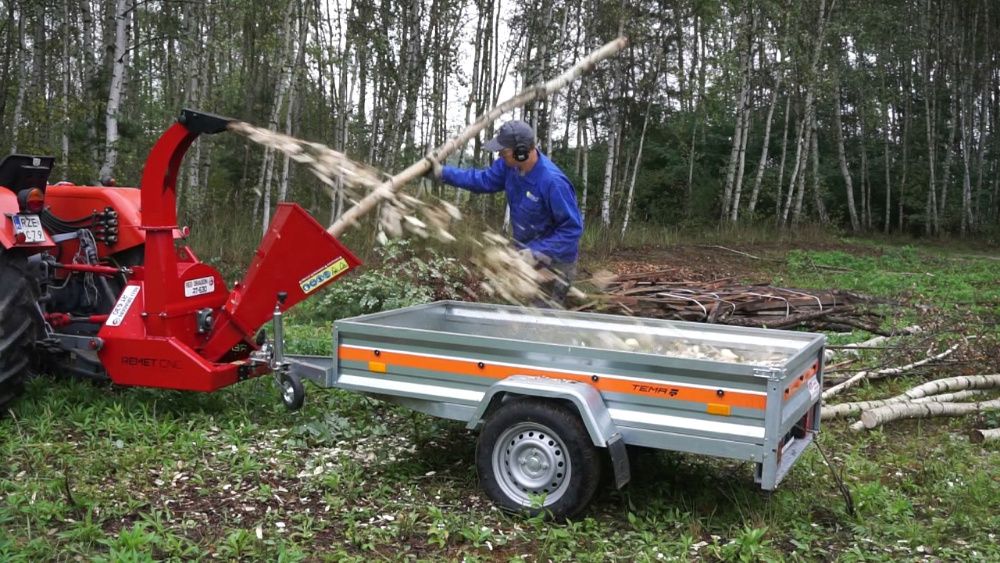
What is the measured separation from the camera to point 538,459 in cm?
412

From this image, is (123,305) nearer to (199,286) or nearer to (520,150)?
(199,286)

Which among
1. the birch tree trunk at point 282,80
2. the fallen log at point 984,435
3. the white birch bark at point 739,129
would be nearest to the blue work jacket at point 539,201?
the fallen log at point 984,435

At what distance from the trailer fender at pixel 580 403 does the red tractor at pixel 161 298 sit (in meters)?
1.37

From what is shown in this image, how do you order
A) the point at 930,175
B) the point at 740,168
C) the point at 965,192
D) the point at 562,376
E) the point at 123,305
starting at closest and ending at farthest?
the point at 562,376
the point at 123,305
the point at 740,168
the point at 965,192
the point at 930,175

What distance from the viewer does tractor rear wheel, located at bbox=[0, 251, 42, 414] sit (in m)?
4.93

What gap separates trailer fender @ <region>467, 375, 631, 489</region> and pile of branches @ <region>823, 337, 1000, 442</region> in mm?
2738

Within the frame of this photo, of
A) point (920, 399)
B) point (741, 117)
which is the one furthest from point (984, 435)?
point (741, 117)

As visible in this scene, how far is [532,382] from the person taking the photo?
13.4 ft

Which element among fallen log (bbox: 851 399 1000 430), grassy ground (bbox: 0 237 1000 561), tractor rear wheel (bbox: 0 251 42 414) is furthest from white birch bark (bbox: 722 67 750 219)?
tractor rear wheel (bbox: 0 251 42 414)

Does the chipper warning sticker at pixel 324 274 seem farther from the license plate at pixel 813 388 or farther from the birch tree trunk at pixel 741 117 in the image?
the birch tree trunk at pixel 741 117

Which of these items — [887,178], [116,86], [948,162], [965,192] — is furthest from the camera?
[887,178]

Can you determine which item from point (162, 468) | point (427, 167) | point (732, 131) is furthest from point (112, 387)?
point (732, 131)

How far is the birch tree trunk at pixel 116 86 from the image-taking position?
10641 millimetres

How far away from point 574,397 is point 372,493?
127 cm
